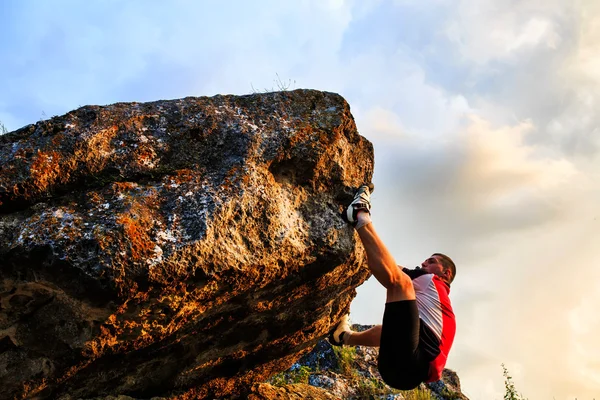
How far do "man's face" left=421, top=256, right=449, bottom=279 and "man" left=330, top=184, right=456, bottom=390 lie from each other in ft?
1.58

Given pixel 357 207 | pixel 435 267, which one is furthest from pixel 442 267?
pixel 357 207

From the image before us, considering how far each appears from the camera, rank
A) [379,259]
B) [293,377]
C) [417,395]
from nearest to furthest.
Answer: [379,259], [293,377], [417,395]

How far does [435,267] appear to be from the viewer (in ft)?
26.6

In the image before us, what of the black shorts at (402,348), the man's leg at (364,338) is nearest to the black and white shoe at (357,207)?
the black shorts at (402,348)

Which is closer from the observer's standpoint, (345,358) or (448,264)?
(448,264)

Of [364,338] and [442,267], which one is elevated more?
[442,267]

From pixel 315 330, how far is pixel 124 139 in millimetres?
3480

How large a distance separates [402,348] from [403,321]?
43 cm

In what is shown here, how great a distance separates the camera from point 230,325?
6051 millimetres

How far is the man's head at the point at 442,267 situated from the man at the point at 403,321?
510 millimetres

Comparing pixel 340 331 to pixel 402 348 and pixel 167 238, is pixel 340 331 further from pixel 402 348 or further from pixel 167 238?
pixel 167 238

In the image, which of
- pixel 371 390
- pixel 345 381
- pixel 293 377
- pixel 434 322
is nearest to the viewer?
pixel 434 322

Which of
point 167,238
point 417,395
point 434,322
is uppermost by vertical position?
point 417,395

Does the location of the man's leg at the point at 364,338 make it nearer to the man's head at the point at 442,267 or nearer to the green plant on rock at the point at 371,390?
the man's head at the point at 442,267
